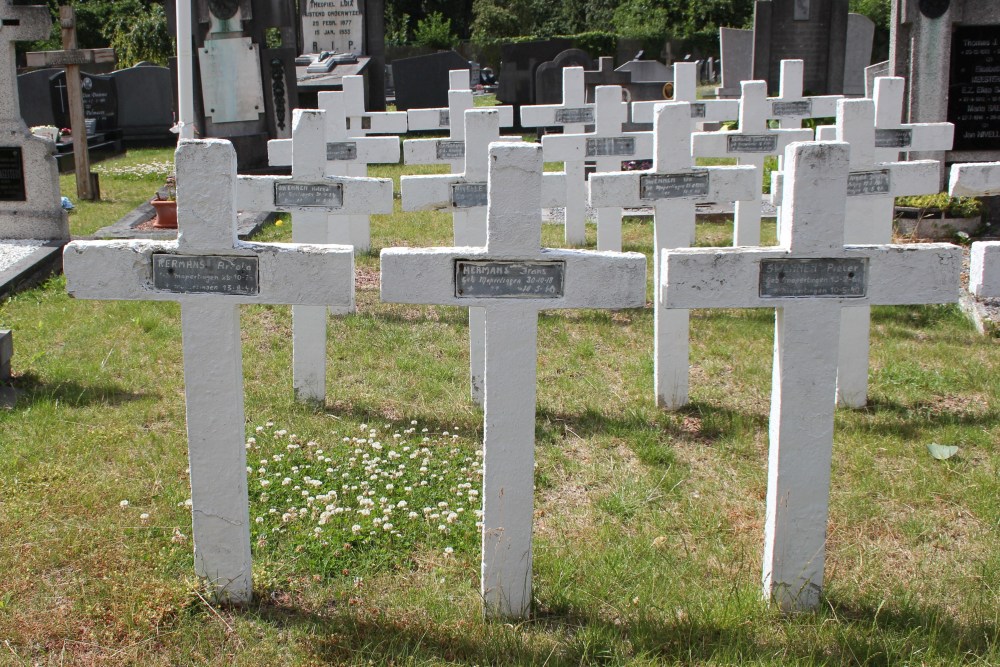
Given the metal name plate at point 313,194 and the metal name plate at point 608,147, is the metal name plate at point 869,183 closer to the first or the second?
the metal name plate at point 313,194

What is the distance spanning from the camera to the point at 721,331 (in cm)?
702

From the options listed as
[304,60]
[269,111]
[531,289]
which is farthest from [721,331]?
[304,60]

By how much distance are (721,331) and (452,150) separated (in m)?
2.45

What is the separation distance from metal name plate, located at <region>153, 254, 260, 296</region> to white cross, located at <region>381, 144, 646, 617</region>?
1.43 feet

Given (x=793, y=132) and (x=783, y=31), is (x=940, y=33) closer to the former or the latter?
(x=793, y=132)

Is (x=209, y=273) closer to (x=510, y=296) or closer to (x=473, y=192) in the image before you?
(x=510, y=296)

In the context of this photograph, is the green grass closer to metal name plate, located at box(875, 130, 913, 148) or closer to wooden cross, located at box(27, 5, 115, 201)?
metal name plate, located at box(875, 130, 913, 148)

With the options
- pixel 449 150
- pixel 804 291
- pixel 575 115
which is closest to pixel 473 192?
pixel 449 150

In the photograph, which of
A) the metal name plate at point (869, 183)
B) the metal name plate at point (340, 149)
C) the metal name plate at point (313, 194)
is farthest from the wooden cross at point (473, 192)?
the metal name plate at point (340, 149)

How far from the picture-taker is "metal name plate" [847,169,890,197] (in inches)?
218

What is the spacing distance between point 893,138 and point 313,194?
4056 millimetres

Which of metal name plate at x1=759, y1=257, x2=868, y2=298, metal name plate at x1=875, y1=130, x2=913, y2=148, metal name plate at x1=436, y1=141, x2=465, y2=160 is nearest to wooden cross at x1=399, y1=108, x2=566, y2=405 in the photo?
metal name plate at x1=436, y1=141, x2=465, y2=160

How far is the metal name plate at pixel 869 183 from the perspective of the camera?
218 inches

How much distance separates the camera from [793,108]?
10133 mm
